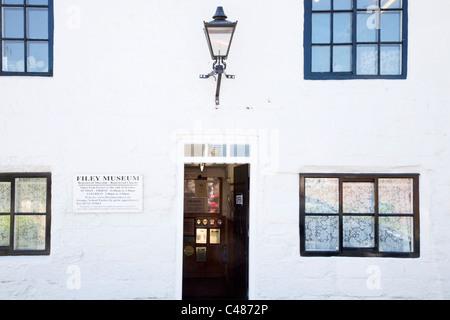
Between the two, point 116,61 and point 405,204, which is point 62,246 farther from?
point 405,204

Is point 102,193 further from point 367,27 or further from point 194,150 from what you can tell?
point 367,27

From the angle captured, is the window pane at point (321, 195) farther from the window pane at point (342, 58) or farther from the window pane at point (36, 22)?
the window pane at point (36, 22)

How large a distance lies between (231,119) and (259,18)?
1.35 m

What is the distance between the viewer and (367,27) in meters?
4.95

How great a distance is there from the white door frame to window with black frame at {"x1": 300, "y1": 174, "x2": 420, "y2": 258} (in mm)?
624

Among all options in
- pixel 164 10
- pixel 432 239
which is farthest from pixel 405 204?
pixel 164 10

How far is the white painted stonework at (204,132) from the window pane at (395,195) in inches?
6.0

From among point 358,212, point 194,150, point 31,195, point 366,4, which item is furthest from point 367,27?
point 31,195

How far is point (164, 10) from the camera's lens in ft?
15.9

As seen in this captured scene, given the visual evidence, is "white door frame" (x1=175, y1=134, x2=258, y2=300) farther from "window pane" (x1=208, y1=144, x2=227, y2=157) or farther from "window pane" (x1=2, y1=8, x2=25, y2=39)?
"window pane" (x1=2, y1=8, x2=25, y2=39)

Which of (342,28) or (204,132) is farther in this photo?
(342,28)

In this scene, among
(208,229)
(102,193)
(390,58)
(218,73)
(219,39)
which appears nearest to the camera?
(219,39)

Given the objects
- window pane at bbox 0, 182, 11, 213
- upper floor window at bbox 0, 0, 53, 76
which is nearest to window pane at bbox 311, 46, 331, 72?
upper floor window at bbox 0, 0, 53, 76

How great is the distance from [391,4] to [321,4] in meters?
0.92
